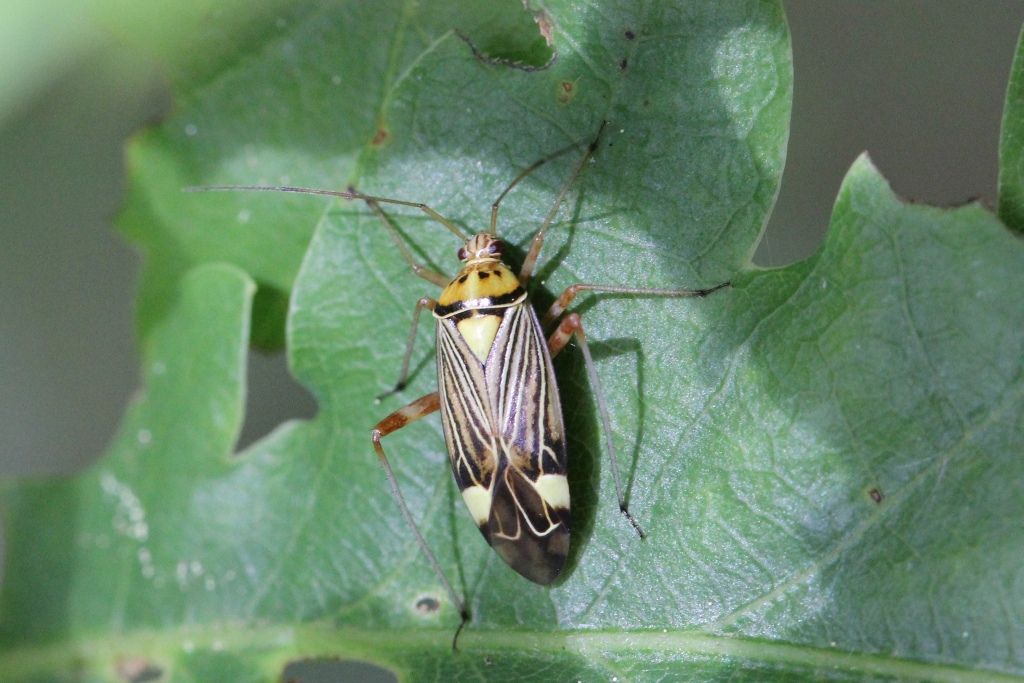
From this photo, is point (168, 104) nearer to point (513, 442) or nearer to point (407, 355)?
point (407, 355)

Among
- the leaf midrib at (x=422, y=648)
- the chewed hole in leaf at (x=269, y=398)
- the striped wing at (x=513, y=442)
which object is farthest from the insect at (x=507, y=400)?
the chewed hole in leaf at (x=269, y=398)

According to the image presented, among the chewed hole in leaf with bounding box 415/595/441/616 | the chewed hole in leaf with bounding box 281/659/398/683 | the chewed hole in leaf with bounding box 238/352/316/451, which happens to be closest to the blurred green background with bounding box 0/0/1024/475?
the chewed hole in leaf with bounding box 238/352/316/451

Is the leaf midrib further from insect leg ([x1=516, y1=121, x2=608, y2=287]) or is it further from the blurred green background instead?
the blurred green background

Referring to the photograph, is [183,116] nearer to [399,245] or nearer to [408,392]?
[399,245]

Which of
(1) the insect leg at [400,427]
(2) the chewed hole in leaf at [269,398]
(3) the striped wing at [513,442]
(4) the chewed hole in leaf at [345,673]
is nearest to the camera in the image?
(3) the striped wing at [513,442]

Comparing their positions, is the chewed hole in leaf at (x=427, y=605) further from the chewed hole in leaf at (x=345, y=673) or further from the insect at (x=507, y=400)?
the chewed hole in leaf at (x=345, y=673)
